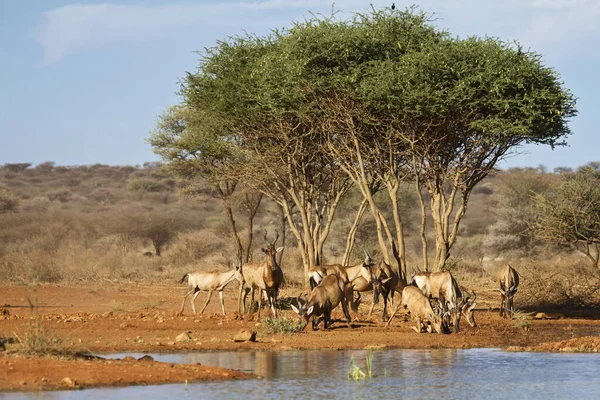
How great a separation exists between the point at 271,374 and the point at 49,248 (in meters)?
32.5

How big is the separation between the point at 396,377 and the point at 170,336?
6000mm

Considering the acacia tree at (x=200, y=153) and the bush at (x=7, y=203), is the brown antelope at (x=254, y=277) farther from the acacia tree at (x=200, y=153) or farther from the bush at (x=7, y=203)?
the bush at (x=7, y=203)

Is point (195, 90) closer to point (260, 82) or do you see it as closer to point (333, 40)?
point (260, 82)

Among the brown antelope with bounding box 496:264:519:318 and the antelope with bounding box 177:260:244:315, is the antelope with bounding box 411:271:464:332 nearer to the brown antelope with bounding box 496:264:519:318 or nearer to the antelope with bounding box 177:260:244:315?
the brown antelope with bounding box 496:264:519:318

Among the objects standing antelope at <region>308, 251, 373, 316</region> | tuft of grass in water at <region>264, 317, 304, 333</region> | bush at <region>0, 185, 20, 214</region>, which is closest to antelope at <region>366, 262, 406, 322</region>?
standing antelope at <region>308, 251, 373, 316</region>

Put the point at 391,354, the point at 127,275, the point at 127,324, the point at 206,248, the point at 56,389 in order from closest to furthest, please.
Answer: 1. the point at 56,389
2. the point at 391,354
3. the point at 127,324
4. the point at 127,275
5. the point at 206,248

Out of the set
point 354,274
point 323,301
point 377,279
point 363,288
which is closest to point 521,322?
point 377,279

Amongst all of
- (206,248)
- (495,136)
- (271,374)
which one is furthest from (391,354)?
(206,248)

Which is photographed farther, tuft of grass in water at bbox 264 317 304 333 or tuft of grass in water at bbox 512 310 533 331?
tuft of grass in water at bbox 512 310 533 331

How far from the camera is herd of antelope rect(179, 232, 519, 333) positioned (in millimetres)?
19469

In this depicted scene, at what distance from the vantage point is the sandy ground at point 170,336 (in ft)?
42.1

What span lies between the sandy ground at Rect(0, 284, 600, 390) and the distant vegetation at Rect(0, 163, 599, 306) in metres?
3.60

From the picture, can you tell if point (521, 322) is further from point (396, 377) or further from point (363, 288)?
point (396, 377)

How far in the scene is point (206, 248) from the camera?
1705 inches
